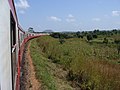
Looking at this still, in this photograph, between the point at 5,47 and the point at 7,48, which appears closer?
the point at 5,47

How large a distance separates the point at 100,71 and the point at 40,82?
2.87 meters

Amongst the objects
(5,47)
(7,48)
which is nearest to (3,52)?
(5,47)

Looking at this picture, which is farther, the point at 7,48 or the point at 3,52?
the point at 7,48

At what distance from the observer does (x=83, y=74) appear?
12.8m

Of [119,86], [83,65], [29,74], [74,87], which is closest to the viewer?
[119,86]

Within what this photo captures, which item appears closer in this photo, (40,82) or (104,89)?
(104,89)

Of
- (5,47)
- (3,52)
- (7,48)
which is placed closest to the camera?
(3,52)

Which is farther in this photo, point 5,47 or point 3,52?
point 5,47

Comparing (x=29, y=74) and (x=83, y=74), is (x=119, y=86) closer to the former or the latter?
(x=83, y=74)

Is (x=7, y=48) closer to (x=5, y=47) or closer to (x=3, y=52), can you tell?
(x=5, y=47)

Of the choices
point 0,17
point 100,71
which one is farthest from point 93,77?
point 0,17

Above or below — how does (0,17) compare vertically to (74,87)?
above

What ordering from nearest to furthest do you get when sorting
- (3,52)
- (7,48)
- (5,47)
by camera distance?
(3,52) < (5,47) < (7,48)

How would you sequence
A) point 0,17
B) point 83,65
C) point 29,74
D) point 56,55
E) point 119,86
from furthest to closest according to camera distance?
1. point 56,55
2. point 83,65
3. point 29,74
4. point 119,86
5. point 0,17
